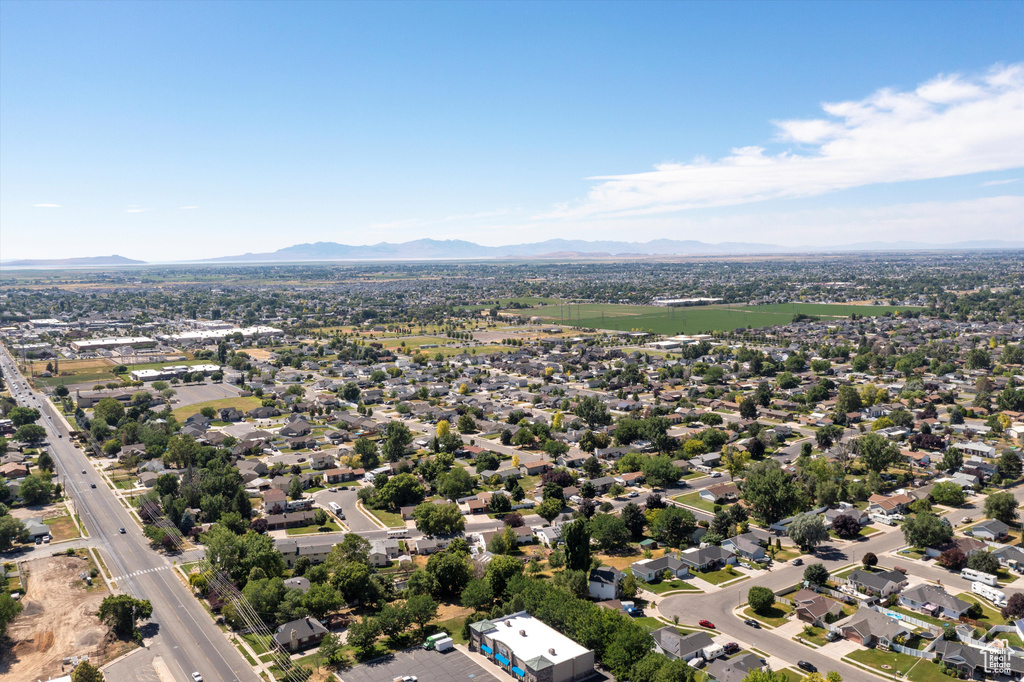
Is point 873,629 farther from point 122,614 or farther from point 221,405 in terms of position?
point 221,405

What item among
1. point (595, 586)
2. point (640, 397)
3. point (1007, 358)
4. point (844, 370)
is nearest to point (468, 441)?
point (640, 397)

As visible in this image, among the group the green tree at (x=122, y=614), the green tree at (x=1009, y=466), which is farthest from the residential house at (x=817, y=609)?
the green tree at (x=122, y=614)

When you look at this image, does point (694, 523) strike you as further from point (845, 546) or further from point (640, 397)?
point (640, 397)

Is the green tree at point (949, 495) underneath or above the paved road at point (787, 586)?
above

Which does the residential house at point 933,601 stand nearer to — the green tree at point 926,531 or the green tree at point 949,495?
the green tree at point 926,531

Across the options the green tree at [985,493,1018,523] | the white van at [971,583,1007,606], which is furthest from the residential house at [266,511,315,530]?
the green tree at [985,493,1018,523]

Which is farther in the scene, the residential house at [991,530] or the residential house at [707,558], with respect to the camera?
the residential house at [991,530]

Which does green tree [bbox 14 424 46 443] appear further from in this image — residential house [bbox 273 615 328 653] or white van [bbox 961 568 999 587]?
white van [bbox 961 568 999 587]
